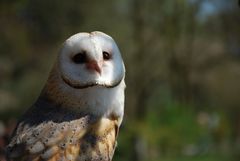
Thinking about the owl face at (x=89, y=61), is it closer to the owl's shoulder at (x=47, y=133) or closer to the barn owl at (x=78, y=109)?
the barn owl at (x=78, y=109)

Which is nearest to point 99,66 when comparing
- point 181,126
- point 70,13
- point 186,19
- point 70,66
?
point 70,66

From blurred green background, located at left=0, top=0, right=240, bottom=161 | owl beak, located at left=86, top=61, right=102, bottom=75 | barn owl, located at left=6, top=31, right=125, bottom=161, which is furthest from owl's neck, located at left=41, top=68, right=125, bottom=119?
blurred green background, located at left=0, top=0, right=240, bottom=161

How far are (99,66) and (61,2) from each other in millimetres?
17670

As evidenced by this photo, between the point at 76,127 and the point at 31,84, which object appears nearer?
the point at 76,127

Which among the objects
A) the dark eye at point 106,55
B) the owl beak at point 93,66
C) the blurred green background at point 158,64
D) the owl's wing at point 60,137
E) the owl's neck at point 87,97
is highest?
the dark eye at point 106,55

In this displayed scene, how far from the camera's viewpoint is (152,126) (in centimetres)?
1499

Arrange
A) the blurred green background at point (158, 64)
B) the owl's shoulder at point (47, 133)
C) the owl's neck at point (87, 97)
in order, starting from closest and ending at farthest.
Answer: the owl's shoulder at point (47, 133) < the owl's neck at point (87, 97) < the blurred green background at point (158, 64)

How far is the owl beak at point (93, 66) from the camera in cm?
251

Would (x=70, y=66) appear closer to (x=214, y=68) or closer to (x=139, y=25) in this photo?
(x=139, y=25)

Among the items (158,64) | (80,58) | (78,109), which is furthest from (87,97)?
(158,64)

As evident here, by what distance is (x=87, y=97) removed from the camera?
2627mm

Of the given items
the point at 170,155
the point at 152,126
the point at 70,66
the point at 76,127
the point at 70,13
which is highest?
the point at 70,66

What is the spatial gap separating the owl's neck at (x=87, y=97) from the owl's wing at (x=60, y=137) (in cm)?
3

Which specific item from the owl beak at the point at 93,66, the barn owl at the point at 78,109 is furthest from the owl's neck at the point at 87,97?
the owl beak at the point at 93,66
